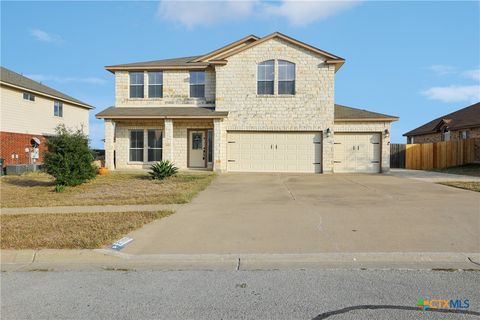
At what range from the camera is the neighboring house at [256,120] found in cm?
1798

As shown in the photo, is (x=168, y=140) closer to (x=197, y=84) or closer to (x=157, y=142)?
(x=157, y=142)

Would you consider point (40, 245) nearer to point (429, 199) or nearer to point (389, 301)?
point (389, 301)

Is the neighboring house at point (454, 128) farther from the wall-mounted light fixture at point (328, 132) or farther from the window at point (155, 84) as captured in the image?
the window at point (155, 84)

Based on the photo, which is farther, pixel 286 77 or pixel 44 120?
pixel 44 120

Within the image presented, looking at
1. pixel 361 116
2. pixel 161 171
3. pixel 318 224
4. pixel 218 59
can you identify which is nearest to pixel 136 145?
pixel 161 171

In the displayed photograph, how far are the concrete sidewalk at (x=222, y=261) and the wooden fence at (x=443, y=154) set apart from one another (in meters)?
22.9

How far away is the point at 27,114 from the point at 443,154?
99.2 feet

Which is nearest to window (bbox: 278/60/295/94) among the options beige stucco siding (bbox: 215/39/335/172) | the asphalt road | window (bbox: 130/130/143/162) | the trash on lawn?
beige stucco siding (bbox: 215/39/335/172)

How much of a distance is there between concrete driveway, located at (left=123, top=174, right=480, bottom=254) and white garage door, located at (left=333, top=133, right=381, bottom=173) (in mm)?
7980

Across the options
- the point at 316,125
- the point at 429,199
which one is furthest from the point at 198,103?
the point at 429,199

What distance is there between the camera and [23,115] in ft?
72.7

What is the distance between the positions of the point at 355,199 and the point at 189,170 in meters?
10.8

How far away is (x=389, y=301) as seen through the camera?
362cm

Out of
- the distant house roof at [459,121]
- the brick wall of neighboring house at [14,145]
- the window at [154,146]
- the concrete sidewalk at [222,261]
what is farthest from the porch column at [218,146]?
the distant house roof at [459,121]
